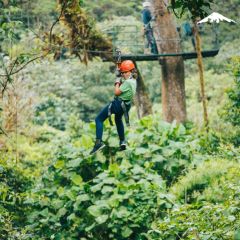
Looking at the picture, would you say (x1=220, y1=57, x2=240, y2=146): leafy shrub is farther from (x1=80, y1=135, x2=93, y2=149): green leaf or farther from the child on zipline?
the child on zipline

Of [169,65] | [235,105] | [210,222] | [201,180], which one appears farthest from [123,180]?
[169,65]

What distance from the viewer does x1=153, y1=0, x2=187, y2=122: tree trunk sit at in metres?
13.7

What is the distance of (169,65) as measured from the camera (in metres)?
13.9

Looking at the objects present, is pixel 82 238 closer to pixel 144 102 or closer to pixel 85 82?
pixel 144 102

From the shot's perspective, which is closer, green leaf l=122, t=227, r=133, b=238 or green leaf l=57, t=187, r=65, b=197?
green leaf l=122, t=227, r=133, b=238

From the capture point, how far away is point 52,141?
713 inches

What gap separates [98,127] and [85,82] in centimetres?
1641

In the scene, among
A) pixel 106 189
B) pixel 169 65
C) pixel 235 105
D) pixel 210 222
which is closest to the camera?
pixel 210 222

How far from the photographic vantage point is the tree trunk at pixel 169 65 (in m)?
13.7

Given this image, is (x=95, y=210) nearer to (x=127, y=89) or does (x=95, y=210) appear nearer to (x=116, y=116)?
(x=116, y=116)

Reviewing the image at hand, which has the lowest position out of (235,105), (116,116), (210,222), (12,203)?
(12,203)

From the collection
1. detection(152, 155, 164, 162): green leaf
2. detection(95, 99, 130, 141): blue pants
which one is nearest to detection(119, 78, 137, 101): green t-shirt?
detection(95, 99, 130, 141): blue pants

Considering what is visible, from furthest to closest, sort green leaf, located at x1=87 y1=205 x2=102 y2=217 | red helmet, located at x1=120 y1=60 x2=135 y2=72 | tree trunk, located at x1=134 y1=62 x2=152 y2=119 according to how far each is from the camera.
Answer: tree trunk, located at x1=134 y1=62 x2=152 y2=119 < green leaf, located at x1=87 y1=205 x2=102 y2=217 < red helmet, located at x1=120 y1=60 x2=135 y2=72

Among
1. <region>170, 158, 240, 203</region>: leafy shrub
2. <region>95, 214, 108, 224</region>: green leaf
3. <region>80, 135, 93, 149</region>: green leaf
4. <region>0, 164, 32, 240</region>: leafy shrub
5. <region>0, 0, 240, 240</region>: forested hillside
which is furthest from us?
<region>80, 135, 93, 149</region>: green leaf
